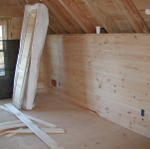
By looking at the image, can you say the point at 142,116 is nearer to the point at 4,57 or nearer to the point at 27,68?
the point at 27,68

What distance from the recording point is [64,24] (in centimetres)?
Answer: 514

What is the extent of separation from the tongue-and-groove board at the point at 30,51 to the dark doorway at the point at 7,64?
70 cm

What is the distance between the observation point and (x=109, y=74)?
413 centimetres

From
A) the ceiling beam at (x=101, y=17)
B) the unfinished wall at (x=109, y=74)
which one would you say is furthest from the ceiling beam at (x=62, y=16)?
the ceiling beam at (x=101, y=17)

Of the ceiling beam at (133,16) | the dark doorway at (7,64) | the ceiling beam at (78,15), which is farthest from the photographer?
the dark doorway at (7,64)

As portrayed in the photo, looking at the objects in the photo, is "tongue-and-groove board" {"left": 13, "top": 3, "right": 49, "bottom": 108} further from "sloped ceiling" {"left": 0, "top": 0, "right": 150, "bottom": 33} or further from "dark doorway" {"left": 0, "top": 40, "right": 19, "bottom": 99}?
"dark doorway" {"left": 0, "top": 40, "right": 19, "bottom": 99}

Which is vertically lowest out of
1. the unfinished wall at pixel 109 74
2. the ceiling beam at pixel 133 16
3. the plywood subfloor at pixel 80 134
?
the plywood subfloor at pixel 80 134

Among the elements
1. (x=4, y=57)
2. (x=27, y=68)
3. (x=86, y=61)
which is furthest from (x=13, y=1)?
(x=86, y=61)

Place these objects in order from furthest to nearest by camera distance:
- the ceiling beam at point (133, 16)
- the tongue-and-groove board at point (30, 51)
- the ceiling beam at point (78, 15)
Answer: the tongue-and-groove board at point (30, 51)
the ceiling beam at point (78, 15)
the ceiling beam at point (133, 16)

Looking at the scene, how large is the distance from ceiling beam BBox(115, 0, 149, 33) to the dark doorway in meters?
2.94

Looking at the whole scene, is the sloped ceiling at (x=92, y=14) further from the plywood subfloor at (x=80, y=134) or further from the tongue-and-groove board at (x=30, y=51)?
the plywood subfloor at (x=80, y=134)

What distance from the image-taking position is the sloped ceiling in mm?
3357

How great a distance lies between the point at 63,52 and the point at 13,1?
5.06 feet

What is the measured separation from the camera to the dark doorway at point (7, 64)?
5.55 m
